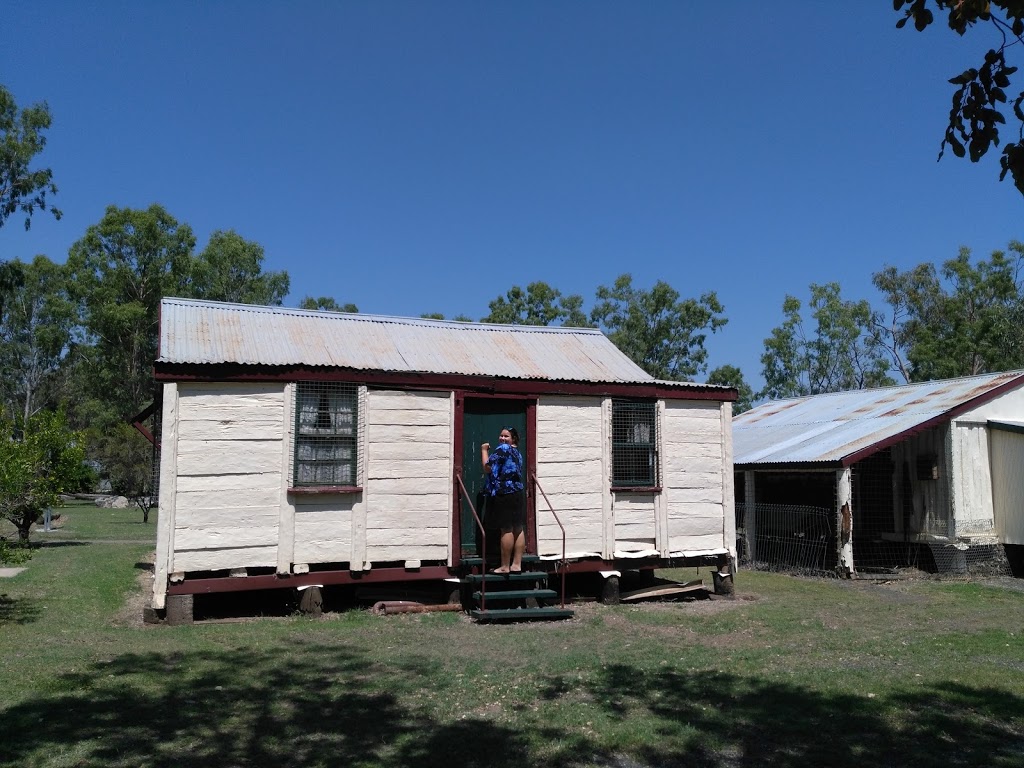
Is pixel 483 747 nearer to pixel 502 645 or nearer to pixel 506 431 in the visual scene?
pixel 502 645

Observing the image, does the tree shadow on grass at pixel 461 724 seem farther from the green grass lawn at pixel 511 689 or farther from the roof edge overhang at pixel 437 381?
the roof edge overhang at pixel 437 381

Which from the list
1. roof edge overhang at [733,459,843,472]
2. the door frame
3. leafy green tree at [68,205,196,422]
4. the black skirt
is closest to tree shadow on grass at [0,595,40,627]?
the door frame

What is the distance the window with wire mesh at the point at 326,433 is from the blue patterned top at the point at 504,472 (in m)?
1.80

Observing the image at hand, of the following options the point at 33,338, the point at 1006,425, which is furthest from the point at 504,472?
the point at 33,338

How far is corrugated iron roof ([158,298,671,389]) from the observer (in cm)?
1126

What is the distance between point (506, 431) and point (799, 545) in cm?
918

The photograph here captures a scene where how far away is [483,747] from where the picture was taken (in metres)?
5.61

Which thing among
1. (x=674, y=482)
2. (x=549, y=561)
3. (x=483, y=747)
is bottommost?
(x=483, y=747)

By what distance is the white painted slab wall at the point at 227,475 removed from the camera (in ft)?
33.5

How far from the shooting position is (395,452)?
11289 mm

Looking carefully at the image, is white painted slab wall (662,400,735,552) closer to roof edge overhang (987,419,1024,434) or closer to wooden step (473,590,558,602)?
wooden step (473,590,558,602)

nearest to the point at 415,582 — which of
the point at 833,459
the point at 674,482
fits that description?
the point at 674,482

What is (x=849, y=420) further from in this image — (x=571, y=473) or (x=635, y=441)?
(x=571, y=473)

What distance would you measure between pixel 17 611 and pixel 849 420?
54.7 feet
